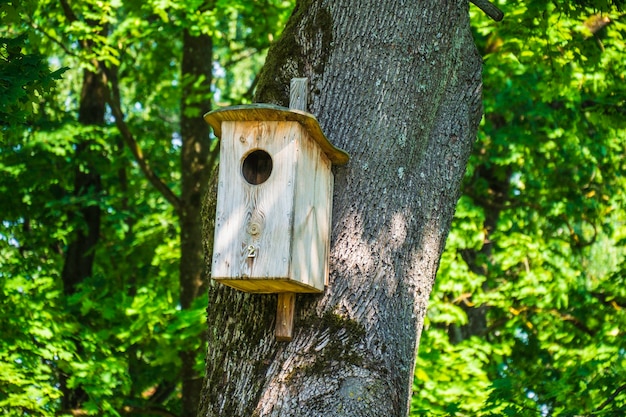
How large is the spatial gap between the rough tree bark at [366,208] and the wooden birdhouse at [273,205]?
0.38 feet

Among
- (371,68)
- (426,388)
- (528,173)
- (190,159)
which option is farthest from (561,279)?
(371,68)

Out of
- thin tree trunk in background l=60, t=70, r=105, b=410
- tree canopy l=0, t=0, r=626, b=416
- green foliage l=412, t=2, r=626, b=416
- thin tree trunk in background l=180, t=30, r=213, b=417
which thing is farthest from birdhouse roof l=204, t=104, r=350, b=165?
thin tree trunk in background l=60, t=70, r=105, b=410

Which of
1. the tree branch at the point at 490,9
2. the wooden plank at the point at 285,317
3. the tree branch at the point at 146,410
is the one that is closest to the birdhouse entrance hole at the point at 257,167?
the wooden plank at the point at 285,317

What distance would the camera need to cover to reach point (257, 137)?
3135 millimetres

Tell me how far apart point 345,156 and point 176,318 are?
152 inches

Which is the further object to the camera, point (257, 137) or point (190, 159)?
point (190, 159)

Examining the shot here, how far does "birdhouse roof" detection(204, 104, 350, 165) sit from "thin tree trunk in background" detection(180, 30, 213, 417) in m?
4.54

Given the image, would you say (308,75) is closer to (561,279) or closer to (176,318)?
(176,318)

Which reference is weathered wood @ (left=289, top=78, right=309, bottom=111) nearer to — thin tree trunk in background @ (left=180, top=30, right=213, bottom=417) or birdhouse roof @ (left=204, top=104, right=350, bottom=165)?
birdhouse roof @ (left=204, top=104, right=350, bottom=165)

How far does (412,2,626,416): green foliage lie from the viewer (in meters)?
7.05

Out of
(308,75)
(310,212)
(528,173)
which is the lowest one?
(310,212)

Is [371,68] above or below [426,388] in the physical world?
above

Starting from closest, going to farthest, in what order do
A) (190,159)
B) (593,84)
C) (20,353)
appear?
(20,353) → (593,84) → (190,159)

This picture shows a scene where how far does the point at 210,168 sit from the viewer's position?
8.21 m
